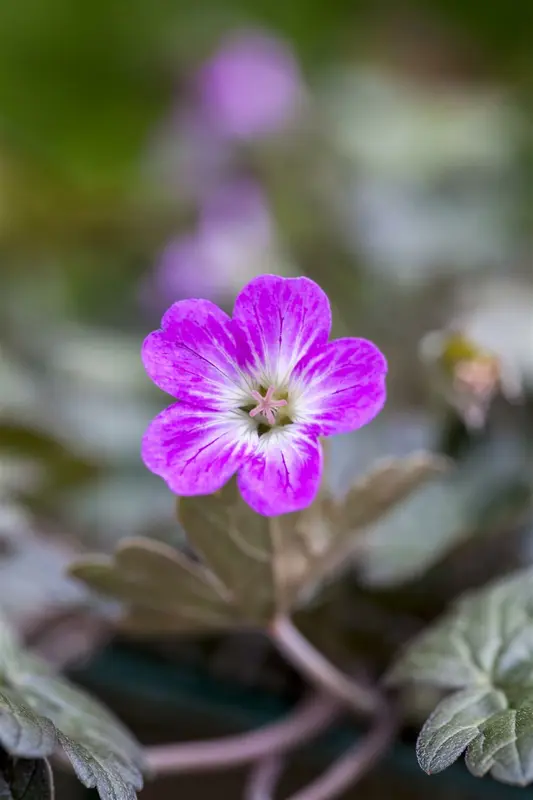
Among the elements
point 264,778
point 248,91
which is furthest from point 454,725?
point 248,91

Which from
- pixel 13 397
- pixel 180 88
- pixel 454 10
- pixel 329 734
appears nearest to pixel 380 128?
pixel 180 88

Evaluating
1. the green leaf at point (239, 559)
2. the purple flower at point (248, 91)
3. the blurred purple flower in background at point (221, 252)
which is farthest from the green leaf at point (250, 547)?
the purple flower at point (248, 91)

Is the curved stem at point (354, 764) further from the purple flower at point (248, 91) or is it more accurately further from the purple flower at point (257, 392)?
the purple flower at point (248, 91)

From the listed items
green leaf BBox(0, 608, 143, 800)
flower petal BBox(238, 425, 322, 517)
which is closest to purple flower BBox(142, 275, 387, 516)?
flower petal BBox(238, 425, 322, 517)

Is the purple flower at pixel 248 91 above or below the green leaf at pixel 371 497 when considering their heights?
above

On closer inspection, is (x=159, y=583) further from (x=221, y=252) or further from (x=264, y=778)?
(x=221, y=252)

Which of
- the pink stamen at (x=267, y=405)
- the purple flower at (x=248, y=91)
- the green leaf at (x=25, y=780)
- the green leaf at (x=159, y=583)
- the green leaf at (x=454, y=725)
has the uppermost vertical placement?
the purple flower at (x=248, y=91)

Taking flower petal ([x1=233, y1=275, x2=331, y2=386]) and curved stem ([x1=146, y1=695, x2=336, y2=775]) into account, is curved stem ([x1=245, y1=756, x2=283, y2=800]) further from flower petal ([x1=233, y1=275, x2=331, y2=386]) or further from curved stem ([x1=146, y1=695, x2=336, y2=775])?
flower petal ([x1=233, y1=275, x2=331, y2=386])

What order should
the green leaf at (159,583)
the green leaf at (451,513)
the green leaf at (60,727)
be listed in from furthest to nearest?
the green leaf at (451,513) < the green leaf at (159,583) < the green leaf at (60,727)
